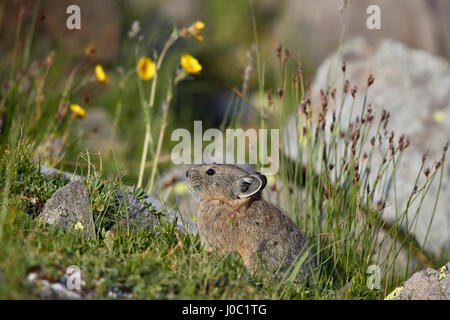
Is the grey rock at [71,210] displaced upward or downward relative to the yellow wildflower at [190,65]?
downward

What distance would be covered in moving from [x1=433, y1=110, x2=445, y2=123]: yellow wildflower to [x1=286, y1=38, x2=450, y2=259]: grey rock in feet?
0.09

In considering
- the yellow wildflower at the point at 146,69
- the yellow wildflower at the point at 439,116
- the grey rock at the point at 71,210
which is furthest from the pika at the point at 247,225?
the yellow wildflower at the point at 439,116

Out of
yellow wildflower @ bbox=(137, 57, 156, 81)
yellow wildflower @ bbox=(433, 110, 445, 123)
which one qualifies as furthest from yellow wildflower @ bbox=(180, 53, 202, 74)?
yellow wildflower @ bbox=(433, 110, 445, 123)

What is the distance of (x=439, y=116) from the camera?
8.29 m

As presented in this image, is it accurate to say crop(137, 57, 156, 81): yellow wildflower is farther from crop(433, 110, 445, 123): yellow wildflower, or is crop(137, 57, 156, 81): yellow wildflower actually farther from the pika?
crop(433, 110, 445, 123): yellow wildflower

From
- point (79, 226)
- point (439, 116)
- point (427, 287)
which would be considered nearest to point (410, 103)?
point (439, 116)

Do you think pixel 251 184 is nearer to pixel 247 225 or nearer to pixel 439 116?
pixel 247 225

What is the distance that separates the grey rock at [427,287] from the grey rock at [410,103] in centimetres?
274

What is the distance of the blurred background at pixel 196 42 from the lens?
32.2ft

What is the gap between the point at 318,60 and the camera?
12.5 m

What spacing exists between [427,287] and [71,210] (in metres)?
2.90

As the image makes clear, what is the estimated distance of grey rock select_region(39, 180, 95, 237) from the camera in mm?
4438

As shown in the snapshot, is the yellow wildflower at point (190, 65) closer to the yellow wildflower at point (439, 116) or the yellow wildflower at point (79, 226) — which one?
the yellow wildflower at point (79, 226)
